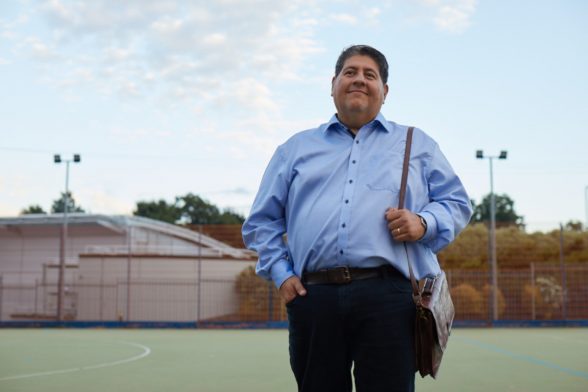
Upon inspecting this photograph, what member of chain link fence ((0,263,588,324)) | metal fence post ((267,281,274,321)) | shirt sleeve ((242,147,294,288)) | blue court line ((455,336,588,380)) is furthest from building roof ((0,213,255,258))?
shirt sleeve ((242,147,294,288))

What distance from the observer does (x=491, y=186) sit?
2172 centimetres

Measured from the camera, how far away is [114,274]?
25406 mm

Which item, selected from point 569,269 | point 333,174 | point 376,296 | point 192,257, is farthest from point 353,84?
point 192,257

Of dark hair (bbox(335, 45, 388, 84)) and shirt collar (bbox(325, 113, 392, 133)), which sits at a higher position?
dark hair (bbox(335, 45, 388, 84))

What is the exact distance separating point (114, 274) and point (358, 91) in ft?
78.1

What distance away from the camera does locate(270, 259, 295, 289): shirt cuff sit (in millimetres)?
2625

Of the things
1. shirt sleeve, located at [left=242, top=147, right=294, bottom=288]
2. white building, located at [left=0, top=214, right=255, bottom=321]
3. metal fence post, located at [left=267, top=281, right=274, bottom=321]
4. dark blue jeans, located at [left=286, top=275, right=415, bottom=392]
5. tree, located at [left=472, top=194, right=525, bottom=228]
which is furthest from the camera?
tree, located at [left=472, top=194, right=525, bottom=228]

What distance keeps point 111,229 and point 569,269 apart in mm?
19638

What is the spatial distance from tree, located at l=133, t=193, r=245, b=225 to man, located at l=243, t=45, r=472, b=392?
198ft

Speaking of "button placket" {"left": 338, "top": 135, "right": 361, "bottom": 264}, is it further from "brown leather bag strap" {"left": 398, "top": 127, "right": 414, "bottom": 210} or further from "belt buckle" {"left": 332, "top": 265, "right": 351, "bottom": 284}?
"brown leather bag strap" {"left": 398, "top": 127, "right": 414, "bottom": 210}

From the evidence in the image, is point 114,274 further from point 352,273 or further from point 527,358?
point 352,273

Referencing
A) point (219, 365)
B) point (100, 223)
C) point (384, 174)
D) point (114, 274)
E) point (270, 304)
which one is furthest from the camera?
point (100, 223)

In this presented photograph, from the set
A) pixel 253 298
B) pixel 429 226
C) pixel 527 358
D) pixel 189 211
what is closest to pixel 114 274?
pixel 253 298

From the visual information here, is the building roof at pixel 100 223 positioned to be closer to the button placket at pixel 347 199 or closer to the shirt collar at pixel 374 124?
the shirt collar at pixel 374 124
